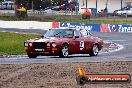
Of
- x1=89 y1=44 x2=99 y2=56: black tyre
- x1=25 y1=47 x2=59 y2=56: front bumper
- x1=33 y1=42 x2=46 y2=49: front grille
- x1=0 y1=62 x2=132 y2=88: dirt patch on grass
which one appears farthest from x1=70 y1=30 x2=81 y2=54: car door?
x1=0 y1=62 x2=132 y2=88: dirt patch on grass

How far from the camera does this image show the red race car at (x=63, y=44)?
69.9 ft

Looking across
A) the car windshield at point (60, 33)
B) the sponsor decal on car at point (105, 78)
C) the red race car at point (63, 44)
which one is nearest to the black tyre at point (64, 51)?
the red race car at point (63, 44)

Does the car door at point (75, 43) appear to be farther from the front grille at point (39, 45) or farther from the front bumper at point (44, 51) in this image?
the front grille at point (39, 45)

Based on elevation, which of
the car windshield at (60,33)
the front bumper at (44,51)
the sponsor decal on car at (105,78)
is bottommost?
the front bumper at (44,51)

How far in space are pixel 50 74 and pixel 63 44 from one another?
24.2ft

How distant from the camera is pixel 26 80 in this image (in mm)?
12984

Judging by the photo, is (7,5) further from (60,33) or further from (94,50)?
(60,33)

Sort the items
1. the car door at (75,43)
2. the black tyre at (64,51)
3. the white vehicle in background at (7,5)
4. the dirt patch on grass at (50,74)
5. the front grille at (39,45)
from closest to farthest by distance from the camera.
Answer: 1. the dirt patch on grass at (50,74)
2. the front grille at (39,45)
3. the black tyre at (64,51)
4. the car door at (75,43)
5. the white vehicle in background at (7,5)

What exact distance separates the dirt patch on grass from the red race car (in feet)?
13.2

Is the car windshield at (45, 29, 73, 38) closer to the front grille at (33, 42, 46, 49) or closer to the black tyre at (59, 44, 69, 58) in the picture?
the black tyre at (59, 44, 69, 58)

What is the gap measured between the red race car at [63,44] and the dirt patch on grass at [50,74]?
4.03 metres

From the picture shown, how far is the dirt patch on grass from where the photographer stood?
39.1ft

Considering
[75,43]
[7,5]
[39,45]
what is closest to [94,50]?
[75,43]

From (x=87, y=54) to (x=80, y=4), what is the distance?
2125 inches
